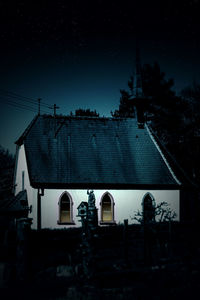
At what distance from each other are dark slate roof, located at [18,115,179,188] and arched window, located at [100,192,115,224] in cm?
101

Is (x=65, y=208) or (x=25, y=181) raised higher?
(x=25, y=181)

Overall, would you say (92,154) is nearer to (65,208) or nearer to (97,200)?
(97,200)

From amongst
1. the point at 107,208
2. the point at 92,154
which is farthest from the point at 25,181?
the point at 107,208

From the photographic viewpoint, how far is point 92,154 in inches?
1144

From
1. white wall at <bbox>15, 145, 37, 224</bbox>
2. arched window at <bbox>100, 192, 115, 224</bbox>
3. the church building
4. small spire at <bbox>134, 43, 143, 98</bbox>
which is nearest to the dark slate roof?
the church building

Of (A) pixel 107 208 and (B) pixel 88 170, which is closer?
(A) pixel 107 208

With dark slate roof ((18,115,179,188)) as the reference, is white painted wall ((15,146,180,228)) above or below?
below

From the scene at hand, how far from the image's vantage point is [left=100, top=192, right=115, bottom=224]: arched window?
27.5 meters

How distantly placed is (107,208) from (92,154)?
449 cm

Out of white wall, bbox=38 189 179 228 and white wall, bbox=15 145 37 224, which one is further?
white wall, bbox=38 189 179 228

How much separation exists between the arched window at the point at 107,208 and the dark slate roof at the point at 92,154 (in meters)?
1.01

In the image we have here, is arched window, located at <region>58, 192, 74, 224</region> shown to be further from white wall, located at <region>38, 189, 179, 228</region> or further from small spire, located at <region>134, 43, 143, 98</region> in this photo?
small spire, located at <region>134, 43, 143, 98</region>

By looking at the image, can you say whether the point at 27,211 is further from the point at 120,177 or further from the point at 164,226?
the point at 164,226

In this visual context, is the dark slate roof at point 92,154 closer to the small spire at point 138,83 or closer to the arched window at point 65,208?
the arched window at point 65,208
